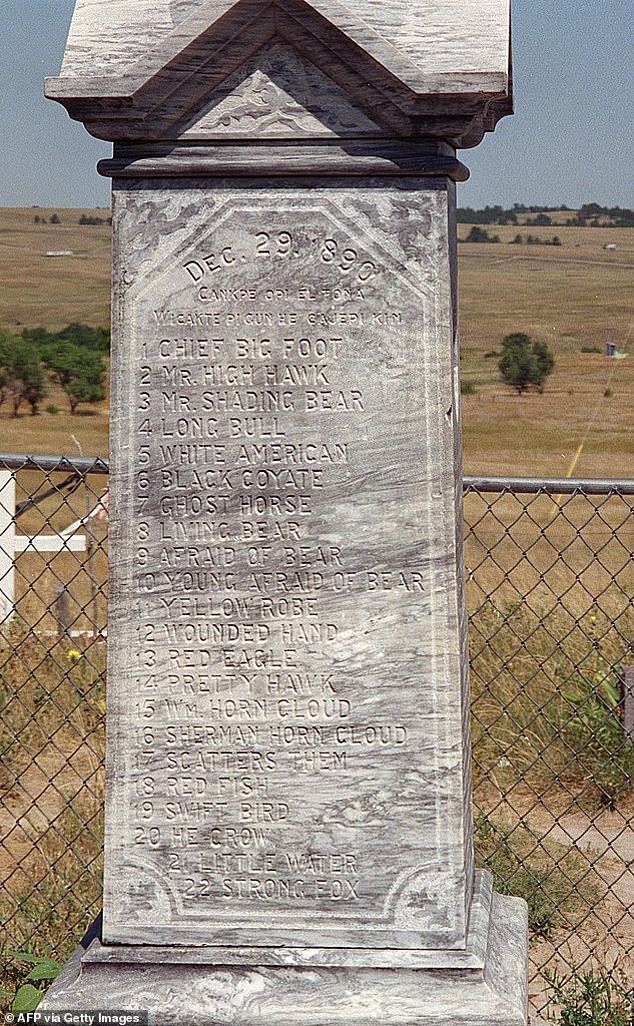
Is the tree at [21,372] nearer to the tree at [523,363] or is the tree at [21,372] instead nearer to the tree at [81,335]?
the tree at [81,335]

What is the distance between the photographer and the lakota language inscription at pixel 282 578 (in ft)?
8.34

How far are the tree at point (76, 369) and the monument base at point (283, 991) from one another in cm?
1836

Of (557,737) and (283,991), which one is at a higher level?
(283,991)

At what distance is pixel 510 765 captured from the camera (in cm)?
519

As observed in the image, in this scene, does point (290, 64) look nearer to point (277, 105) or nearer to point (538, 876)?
point (277, 105)

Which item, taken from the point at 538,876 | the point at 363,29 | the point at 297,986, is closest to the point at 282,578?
the point at 297,986

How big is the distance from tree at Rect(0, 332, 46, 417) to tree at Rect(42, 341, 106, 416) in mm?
354

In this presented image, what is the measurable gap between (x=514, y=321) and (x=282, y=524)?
2582 centimetres

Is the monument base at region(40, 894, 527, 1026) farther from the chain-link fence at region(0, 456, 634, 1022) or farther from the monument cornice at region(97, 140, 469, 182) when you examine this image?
the monument cornice at region(97, 140, 469, 182)

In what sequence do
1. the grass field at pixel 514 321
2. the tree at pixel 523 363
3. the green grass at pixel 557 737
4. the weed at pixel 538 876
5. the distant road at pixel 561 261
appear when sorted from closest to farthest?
the weed at pixel 538 876 < the green grass at pixel 557 737 < the grass field at pixel 514 321 < the tree at pixel 523 363 < the distant road at pixel 561 261

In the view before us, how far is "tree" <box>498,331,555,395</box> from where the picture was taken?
26.4m

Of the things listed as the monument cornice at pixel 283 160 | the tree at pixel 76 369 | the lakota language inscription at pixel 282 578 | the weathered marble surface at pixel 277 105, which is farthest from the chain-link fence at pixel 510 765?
the tree at pixel 76 369

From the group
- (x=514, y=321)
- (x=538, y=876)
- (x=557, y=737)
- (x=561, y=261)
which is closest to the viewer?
(x=538, y=876)

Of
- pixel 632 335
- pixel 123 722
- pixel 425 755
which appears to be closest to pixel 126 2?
pixel 123 722
